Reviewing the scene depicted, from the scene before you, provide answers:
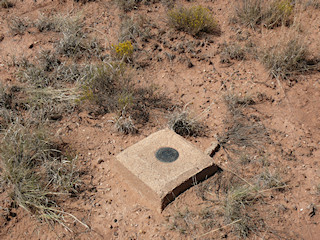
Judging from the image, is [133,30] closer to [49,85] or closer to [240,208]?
[49,85]

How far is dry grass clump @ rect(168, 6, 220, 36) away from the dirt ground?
0.50ft

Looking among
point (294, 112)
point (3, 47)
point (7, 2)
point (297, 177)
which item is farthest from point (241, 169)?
point (7, 2)

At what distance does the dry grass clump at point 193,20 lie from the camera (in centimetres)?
541

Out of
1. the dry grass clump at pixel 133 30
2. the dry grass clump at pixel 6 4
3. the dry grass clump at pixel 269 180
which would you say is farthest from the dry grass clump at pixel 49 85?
the dry grass clump at pixel 269 180

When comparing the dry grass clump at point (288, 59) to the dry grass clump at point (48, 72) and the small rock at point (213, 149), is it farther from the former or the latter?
the dry grass clump at point (48, 72)

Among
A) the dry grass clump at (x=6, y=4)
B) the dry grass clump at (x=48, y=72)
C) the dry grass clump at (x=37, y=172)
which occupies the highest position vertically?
the dry grass clump at (x=6, y=4)

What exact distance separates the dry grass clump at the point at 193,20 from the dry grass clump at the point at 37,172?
2.83 meters

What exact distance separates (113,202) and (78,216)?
36 centimetres

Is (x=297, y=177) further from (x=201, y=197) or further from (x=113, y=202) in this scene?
(x=113, y=202)

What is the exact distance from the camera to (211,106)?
459cm

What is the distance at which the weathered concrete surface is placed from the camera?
3.35 meters

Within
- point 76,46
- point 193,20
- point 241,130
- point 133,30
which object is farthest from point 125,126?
point 193,20

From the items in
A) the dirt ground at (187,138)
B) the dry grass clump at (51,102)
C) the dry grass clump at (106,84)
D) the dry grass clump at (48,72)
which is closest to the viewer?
the dirt ground at (187,138)

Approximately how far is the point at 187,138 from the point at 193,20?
219cm
